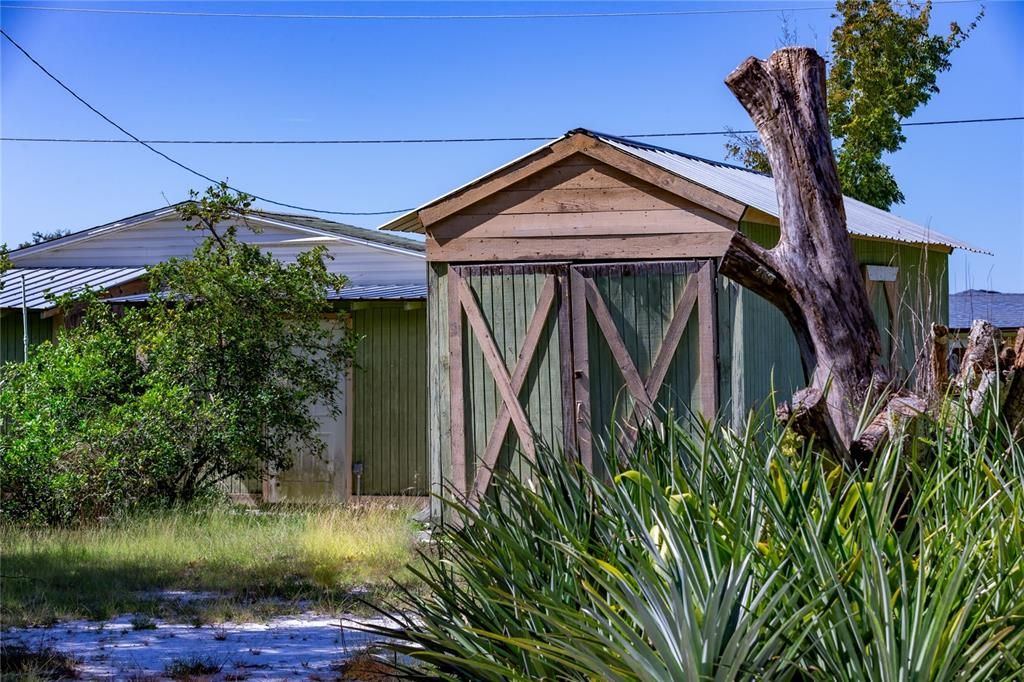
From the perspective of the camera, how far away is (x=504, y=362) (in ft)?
32.1

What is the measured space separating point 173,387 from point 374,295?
269 centimetres

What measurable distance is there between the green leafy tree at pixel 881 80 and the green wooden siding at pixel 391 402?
40.0 ft

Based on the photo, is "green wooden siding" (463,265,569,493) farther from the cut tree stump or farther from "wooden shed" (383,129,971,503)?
the cut tree stump

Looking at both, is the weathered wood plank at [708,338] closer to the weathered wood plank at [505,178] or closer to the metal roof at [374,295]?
the weathered wood plank at [505,178]

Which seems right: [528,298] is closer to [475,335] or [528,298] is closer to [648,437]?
[475,335]

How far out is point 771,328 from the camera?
33.8 ft

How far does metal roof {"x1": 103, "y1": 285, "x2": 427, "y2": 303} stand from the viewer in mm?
12664

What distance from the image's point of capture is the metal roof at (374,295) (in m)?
12.7

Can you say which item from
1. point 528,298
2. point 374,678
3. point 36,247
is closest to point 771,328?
point 528,298

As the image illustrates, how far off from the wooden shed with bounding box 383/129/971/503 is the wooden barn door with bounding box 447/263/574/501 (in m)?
0.01

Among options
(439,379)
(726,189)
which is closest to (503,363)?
(439,379)

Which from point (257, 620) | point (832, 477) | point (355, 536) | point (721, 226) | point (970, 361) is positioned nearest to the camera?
point (832, 477)

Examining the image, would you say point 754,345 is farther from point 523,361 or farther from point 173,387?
point 173,387

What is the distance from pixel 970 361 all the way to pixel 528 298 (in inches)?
226
